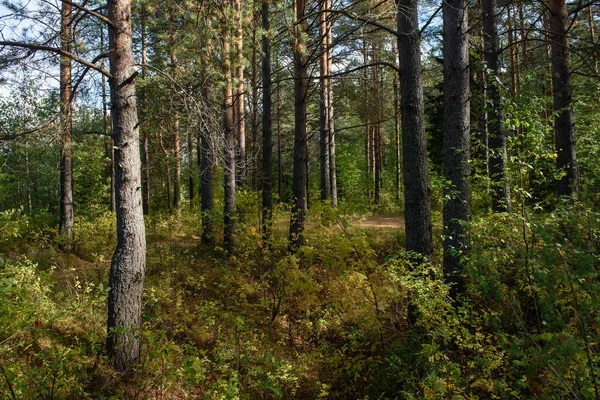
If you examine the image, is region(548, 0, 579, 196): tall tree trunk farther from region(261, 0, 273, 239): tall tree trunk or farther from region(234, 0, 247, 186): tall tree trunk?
region(234, 0, 247, 186): tall tree trunk

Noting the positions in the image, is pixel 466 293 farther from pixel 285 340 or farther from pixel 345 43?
pixel 345 43

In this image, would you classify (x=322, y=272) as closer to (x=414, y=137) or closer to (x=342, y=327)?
(x=342, y=327)

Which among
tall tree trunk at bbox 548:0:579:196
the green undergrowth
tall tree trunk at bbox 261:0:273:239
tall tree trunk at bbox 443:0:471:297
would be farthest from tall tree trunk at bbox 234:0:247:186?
tall tree trunk at bbox 548:0:579:196

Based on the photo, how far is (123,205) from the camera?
4074 millimetres

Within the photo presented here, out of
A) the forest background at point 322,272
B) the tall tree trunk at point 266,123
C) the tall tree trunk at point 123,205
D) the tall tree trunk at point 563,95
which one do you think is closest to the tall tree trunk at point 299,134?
the forest background at point 322,272

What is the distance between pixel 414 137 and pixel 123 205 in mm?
3942

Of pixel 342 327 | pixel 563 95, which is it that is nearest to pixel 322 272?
pixel 342 327

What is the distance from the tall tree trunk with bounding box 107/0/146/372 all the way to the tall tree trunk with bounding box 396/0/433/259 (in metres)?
3.63

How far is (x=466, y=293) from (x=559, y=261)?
2.43m

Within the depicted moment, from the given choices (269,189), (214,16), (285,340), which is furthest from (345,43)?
(285,340)

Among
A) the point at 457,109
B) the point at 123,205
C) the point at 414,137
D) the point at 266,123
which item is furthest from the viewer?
the point at 266,123

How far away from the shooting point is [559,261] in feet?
8.29

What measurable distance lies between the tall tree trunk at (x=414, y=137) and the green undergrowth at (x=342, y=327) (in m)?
0.47

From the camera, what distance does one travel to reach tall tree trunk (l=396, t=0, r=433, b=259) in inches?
186
